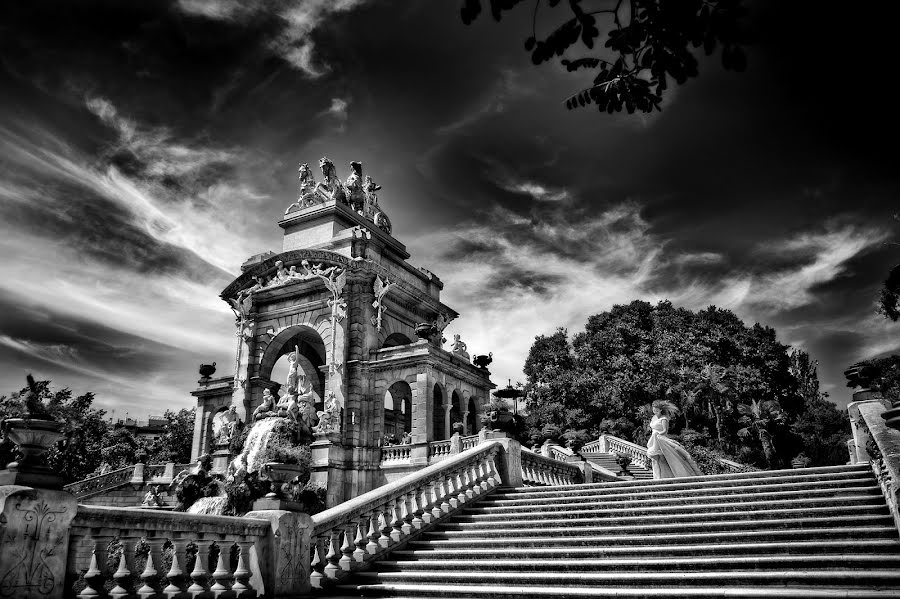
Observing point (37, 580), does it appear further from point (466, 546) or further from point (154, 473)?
point (154, 473)

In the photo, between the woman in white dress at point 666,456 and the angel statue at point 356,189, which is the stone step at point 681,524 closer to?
the woman in white dress at point 666,456

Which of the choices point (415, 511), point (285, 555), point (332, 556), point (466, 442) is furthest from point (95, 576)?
point (466, 442)

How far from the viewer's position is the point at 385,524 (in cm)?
1039

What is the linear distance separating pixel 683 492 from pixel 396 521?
5.13m

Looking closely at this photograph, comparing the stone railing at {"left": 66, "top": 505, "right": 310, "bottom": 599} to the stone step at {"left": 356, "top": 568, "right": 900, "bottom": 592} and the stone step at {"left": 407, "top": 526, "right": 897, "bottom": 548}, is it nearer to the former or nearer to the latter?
the stone step at {"left": 356, "top": 568, "right": 900, "bottom": 592}

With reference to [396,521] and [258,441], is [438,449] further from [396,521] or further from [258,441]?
[396,521]

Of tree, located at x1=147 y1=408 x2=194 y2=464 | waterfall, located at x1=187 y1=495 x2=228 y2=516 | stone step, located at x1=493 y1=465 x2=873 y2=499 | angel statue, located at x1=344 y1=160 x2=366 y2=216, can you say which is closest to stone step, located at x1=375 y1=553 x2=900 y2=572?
stone step, located at x1=493 y1=465 x2=873 y2=499

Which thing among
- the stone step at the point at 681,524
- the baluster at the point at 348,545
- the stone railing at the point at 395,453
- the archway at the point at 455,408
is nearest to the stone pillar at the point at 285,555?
the baluster at the point at 348,545

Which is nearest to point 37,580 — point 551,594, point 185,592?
point 185,592

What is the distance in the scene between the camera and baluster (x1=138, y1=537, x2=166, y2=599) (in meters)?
6.39

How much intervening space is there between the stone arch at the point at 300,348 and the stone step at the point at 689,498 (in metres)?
16.4

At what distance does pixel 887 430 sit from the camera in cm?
910

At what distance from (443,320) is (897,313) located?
20203 millimetres

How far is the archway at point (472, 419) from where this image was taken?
92.4 ft
